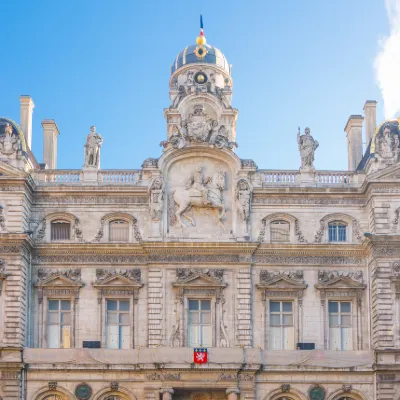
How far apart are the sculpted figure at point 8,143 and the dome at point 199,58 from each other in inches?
545

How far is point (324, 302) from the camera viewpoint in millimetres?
47500

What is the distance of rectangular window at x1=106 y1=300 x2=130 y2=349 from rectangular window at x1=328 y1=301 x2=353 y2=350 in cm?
925

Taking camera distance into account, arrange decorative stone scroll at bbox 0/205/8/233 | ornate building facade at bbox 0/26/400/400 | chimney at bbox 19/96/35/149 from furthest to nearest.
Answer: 1. chimney at bbox 19/96/35/149
2. decorative stone scroll at bbox 0/205/8/233
3. ornate building facade at bbox 0/26/400/400

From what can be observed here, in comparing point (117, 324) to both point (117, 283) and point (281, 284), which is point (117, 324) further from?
point (281, 284)

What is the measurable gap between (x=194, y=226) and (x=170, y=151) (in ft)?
12.1

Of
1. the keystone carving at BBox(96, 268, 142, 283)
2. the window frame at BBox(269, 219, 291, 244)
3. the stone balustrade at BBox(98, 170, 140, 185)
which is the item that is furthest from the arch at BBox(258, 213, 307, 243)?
the stone balustrade at BBox(98, 170, 140, 185)

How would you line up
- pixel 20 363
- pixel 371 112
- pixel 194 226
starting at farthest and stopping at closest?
pixel 371 112, pixel 194 226, pixel 20 363

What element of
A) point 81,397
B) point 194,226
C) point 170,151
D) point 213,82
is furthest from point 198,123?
point 81,397

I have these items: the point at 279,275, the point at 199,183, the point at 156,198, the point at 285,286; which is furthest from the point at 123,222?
the point at 285,286

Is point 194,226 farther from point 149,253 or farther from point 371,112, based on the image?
point 371,112

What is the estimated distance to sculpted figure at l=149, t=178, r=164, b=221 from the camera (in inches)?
1893

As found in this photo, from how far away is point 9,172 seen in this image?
47312 mm

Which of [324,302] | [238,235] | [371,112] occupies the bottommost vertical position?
[324,302]

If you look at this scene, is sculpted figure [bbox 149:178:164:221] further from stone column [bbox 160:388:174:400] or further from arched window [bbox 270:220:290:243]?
stone column [bbox 160:388:174:400]
